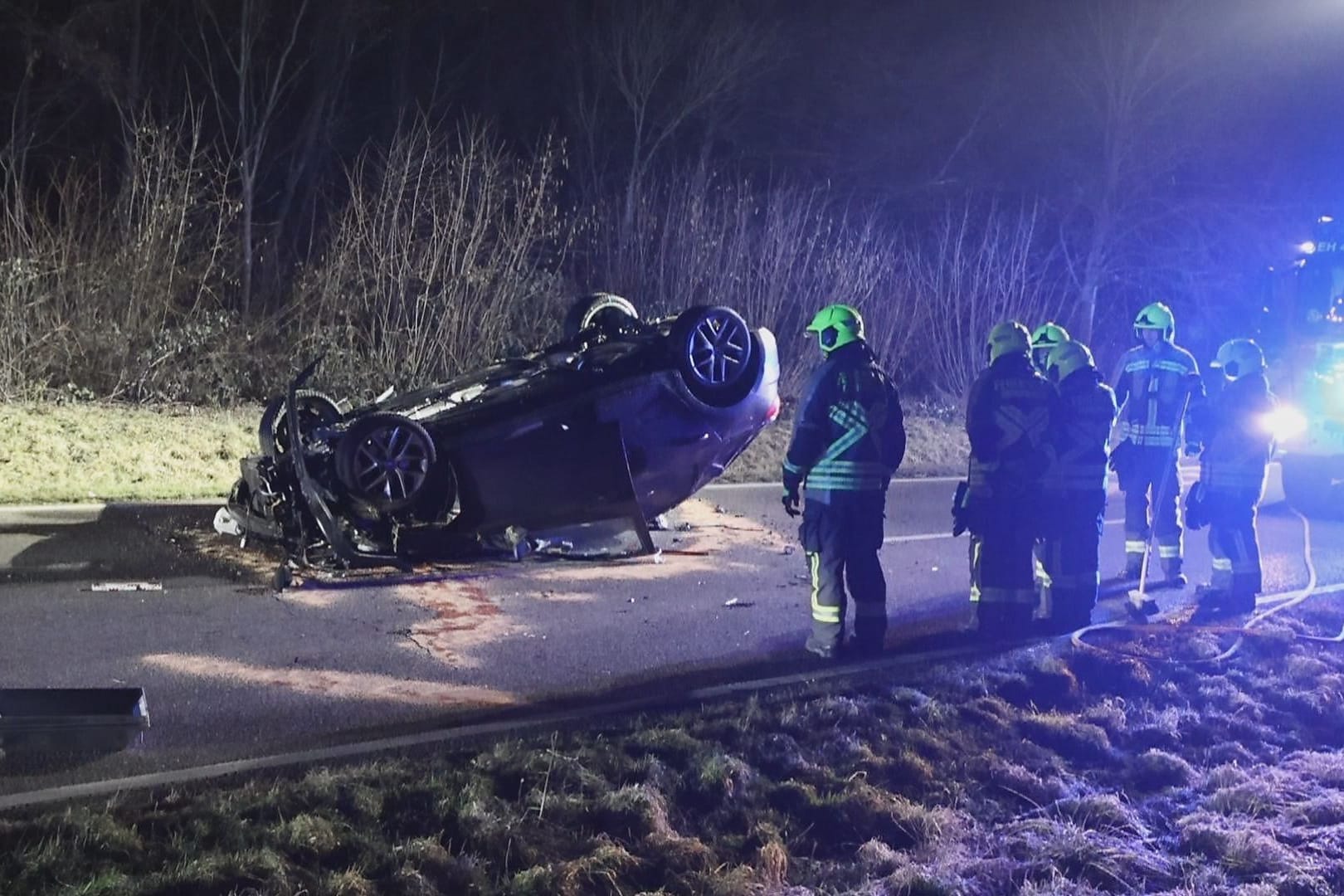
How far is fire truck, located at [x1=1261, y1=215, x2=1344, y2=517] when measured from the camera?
39.2 feet

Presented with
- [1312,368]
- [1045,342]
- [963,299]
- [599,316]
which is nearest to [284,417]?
[599,316]

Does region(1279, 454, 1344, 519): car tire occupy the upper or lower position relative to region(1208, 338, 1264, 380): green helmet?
lower

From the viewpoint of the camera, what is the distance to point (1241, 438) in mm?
7523

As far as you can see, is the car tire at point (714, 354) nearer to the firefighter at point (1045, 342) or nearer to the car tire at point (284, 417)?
the firefighter at point (1045, 342)

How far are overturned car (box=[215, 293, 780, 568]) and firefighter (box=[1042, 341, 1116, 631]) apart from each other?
1931 millimetres

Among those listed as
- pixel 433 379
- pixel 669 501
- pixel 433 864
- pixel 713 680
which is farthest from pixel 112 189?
pixel 433 864

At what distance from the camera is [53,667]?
211 inches

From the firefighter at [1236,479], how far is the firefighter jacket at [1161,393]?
0.20 meters

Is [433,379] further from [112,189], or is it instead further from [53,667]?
[53,667]

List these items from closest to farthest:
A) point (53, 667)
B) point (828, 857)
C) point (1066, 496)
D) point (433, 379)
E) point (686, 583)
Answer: point (828, 857) < point (53, 667) < point (1066, 496) < point (686, 583) < point (433, 379)

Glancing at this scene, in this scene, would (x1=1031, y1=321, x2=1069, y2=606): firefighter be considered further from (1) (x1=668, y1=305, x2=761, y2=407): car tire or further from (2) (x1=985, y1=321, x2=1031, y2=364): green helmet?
(1) (x1=668, y1=305, x2=761, y2=407): car tire

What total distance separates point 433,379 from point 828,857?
40.6 ft

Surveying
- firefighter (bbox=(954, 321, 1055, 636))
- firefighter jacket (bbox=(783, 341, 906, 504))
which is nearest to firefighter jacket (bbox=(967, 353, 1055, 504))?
firefighter (bbox=(954, 321, 1055, 636))

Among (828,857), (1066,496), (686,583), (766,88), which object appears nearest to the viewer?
(828,857)
